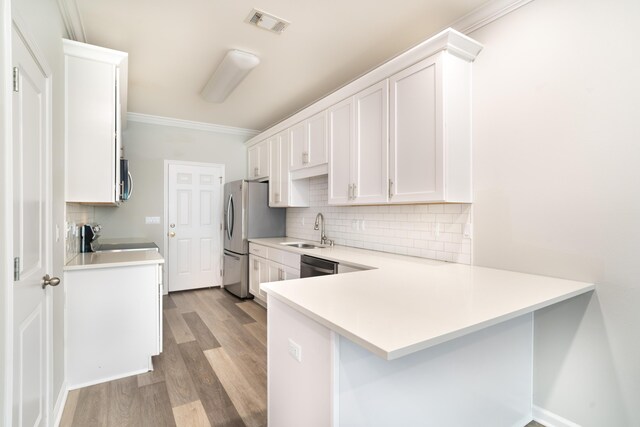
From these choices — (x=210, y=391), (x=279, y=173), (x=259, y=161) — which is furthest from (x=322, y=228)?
(x=210, y=391)

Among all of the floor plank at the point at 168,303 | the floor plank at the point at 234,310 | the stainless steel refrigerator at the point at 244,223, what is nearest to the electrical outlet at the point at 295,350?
the floor plank at the point at 234,310

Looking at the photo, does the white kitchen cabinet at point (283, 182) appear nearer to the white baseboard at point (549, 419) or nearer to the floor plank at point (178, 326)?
the floor plank at point (178, 326)

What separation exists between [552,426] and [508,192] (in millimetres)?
1427

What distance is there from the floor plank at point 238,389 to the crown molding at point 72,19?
2835 millimetres

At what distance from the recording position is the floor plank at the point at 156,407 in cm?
189

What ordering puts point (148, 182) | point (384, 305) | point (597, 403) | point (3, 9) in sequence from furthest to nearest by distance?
point (148, 182) → point (597, 403) → point (384, 305) → point (3, 9)

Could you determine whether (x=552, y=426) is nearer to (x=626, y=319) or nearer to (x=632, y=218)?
(x=626, y=319)

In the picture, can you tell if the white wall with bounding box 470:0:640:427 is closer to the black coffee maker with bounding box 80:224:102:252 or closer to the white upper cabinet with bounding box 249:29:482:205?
the white upper cabinet with bounding box 249:29:482:205

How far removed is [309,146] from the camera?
3.60 meters

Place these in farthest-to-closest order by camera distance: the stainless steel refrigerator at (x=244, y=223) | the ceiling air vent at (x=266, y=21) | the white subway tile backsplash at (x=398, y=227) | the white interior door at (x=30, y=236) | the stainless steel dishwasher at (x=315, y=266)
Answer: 1. the stainless steel refrigerator at (x=244, y=223)
2. the stainless steel dishwasher at (x=315, y=266)
3. the white subway tile backsplash at (x=398, y=227)
4. the ceiling air vent at (x=266, y=21)
5. the white interior door at (x=30, y=236)

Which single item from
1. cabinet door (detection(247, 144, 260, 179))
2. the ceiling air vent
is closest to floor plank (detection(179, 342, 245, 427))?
the ceiling air vent

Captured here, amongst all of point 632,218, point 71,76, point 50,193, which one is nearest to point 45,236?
point 50,193

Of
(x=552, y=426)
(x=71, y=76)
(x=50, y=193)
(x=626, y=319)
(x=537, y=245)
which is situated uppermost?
(x=71, y=76)

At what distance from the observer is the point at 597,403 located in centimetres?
169
